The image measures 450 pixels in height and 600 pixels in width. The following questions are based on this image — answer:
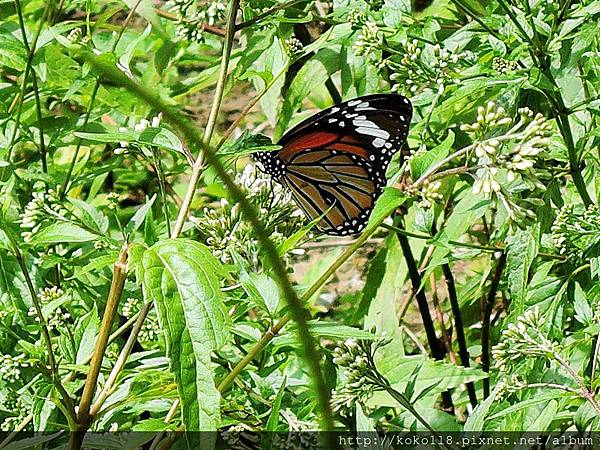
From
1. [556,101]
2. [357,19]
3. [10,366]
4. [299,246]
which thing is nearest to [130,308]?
[10,366]

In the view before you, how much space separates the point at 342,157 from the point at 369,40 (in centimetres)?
45

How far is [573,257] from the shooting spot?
1508 millimetres

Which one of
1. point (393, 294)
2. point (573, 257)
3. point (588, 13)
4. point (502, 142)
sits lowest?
point (393, 294)

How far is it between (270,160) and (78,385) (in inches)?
27.3

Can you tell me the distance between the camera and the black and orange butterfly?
166 centimetres

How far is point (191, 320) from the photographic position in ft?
2.86

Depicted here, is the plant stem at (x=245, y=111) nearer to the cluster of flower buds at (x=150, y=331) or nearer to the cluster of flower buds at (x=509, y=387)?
the cluster of flower buds at (x=150, y=331)

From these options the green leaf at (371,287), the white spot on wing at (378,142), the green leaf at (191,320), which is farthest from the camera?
the green leaf at (371,287)

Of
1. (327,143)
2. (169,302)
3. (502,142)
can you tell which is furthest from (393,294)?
(169,302)

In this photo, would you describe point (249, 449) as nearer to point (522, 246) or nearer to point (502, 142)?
point (522, 246)

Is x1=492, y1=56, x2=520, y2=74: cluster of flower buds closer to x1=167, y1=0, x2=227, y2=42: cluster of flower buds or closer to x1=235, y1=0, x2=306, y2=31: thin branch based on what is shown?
x1=235, y1=0, x2=306, y2=31: thin branch

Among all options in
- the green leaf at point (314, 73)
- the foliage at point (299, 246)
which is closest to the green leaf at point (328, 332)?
the foliage at point (299, 246)

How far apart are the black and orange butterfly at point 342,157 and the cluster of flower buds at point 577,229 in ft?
1.17

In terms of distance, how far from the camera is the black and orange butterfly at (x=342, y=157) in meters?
1.66
